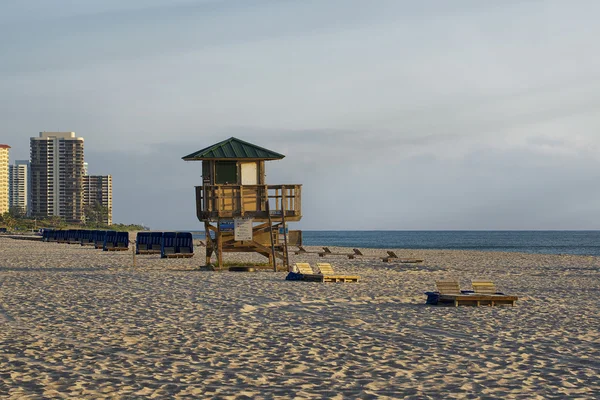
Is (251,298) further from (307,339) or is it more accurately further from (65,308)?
(307,339)

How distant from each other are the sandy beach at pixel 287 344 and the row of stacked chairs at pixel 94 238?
93.3 feet

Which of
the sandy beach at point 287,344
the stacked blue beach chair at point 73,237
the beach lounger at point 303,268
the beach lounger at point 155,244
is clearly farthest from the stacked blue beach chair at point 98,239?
the sandy beach at point 287,344

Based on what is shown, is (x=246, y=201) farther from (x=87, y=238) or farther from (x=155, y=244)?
(x=87, y=238)

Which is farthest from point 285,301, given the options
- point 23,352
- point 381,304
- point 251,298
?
point 23,352

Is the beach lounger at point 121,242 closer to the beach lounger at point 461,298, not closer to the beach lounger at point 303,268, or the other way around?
the beach lounger at point 303,268

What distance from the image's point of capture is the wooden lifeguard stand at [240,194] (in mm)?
26109

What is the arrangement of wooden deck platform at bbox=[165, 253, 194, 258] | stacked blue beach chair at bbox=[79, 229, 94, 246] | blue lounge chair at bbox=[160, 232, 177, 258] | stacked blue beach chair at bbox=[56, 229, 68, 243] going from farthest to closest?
stacked blue beach chair at bbox=[56, 229, 68, 243]
stacked blue beach chair at bbox=[79, 229, 94, 246]
blue lounge chair at bbox=[160, 232, 177, 258]
wooden deck platform at bbox=[165, 253, 194, 258]

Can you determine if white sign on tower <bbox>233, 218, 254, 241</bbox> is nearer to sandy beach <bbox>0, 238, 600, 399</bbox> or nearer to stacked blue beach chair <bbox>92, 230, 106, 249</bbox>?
sandy beach <bbox>0, 238, 600, 399</bbox>

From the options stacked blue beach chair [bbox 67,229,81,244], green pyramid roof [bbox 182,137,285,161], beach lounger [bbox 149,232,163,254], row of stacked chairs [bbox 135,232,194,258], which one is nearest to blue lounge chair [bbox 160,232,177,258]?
row of stacked chairs [bbox 135,232,194,258]

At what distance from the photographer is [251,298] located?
57.3ft

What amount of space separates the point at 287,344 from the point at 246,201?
15708 mm

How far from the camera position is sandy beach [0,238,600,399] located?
27.1 ft

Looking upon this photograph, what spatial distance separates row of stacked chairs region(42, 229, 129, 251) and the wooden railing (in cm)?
2266

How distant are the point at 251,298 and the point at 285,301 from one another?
1.01 m
